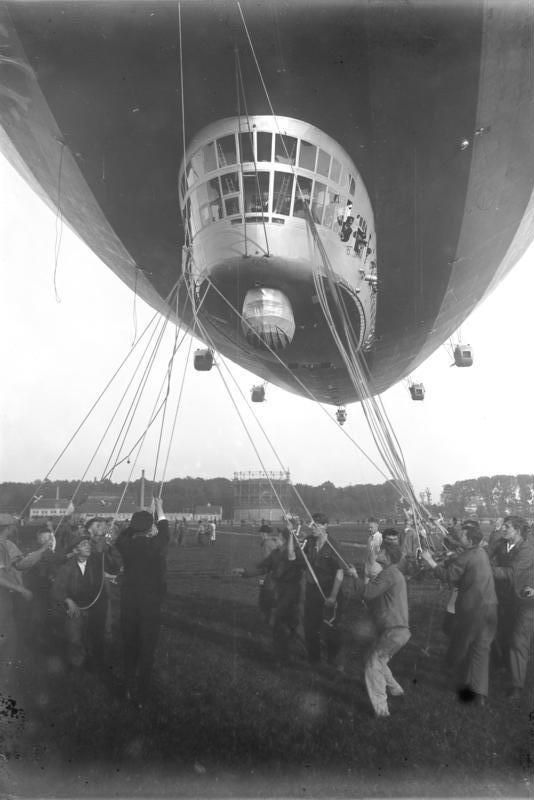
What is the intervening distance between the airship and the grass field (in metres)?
3.30

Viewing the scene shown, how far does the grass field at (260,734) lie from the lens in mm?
3879

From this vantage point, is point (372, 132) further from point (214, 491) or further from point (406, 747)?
point (214, 491)

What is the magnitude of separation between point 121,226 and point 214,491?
5113 mm

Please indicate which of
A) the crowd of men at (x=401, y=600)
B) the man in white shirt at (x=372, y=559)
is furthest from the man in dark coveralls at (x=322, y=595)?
the man in white shirt at (x=372, y=559)

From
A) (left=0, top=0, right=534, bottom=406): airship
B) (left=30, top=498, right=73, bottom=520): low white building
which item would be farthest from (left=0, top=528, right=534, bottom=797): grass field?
(left=0, top=0, right=534, bottom=406): airship

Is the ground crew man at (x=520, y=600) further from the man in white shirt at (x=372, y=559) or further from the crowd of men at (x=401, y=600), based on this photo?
the man in white shirt at (x=372, y=559)

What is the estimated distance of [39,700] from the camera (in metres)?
4.52

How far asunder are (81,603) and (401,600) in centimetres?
291

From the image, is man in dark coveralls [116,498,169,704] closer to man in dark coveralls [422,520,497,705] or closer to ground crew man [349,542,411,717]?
ground crew man [349,542,411,717]

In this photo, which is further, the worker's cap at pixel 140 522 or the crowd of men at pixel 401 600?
the worker's cap at pixel 140 522

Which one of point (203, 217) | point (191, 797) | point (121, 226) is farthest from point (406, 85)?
point (191, 797)

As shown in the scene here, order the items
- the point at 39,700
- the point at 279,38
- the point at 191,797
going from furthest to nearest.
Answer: the point at 279,38, the point at 39,700, the point at 191,797

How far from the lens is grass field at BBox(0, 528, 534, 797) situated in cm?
388

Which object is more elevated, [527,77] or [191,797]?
[527,77]
